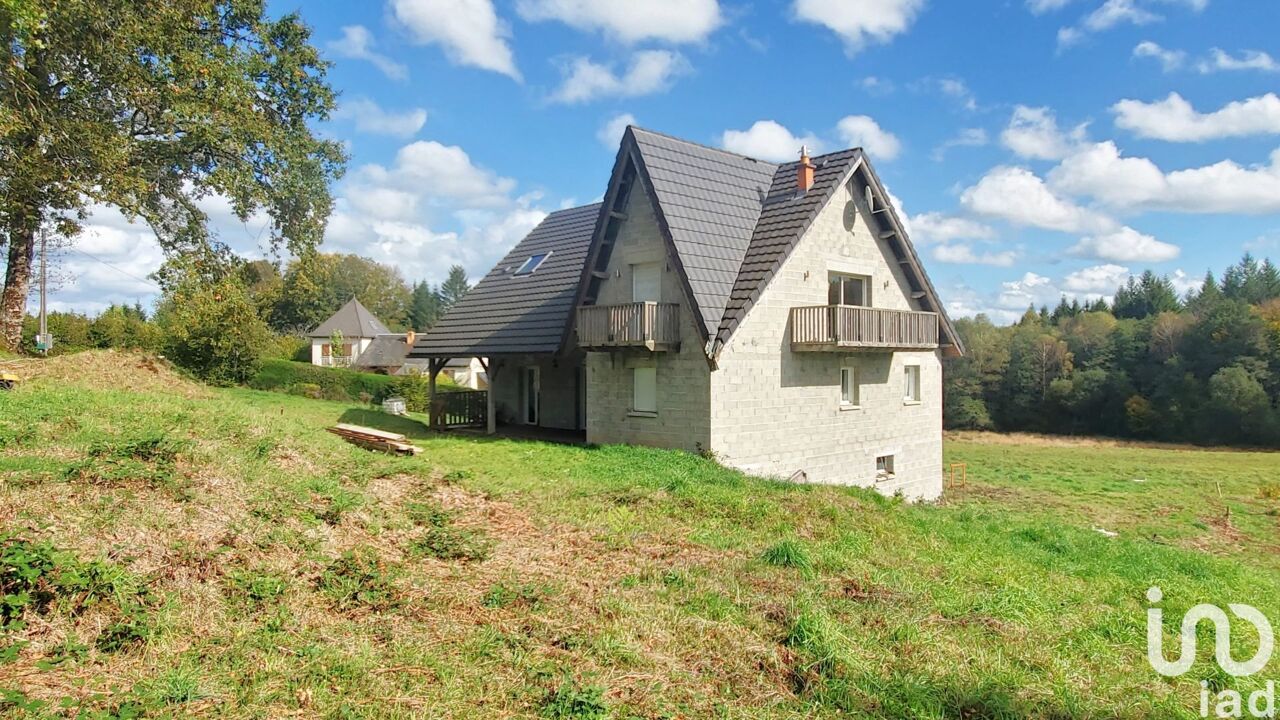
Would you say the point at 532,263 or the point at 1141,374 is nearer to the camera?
the point at 532,263

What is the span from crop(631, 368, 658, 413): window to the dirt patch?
12.0m

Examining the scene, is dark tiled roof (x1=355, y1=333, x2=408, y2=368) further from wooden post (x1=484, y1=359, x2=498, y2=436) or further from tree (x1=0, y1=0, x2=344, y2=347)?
wooden post (x1=484, y1=359, x2=498, y2=436)

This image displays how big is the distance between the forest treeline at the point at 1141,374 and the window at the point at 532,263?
47.8 m

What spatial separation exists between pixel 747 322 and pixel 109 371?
17154 mm

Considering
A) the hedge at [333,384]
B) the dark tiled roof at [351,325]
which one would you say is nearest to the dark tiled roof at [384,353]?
the dark tiled roof at [351,325]

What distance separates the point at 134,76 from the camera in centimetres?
1812

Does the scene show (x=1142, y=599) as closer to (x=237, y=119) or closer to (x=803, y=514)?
(x=803, y=514)

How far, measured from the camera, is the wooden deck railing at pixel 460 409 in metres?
22.8

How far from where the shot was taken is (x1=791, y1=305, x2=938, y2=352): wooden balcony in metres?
17.9

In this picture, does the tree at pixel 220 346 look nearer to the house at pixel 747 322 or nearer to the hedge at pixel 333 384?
the hedge at pixel 333 384

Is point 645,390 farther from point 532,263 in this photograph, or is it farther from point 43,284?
point 43,284

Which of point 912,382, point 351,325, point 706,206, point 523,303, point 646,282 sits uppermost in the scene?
point 706,206

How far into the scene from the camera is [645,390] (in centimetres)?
1834

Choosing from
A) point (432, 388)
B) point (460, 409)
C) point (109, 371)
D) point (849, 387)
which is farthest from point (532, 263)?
point (109, 371)
